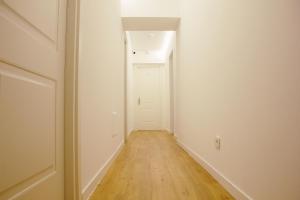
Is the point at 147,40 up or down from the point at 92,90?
up

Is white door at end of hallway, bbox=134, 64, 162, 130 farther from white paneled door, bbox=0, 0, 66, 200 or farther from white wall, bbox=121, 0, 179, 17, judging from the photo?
white paneled door, bbox=0, 0, 66, 200

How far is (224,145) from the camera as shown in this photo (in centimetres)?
166

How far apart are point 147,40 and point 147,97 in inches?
72.4

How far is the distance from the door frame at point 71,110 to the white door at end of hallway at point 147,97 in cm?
521

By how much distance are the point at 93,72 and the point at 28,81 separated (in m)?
0.82

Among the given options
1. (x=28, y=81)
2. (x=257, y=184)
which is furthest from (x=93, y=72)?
(x=257, y=184)

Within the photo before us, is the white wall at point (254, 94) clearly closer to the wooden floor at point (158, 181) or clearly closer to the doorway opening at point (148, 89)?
the wooden floor at point (158, 181)

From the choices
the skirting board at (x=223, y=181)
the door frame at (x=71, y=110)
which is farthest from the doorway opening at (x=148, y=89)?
the door frame at (x=71, y=110)

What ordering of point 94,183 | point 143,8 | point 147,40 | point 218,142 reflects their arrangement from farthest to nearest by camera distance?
point 147,40, point 143,8, point 218,142, point 94,183

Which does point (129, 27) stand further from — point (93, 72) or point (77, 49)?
point (77, 49)

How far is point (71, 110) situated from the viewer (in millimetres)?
1184

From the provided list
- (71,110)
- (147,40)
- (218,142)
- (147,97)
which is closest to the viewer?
(71,110)

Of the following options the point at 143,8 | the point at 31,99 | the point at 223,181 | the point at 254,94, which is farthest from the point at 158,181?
the point at 143,8

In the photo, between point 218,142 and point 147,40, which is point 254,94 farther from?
point 147,40
